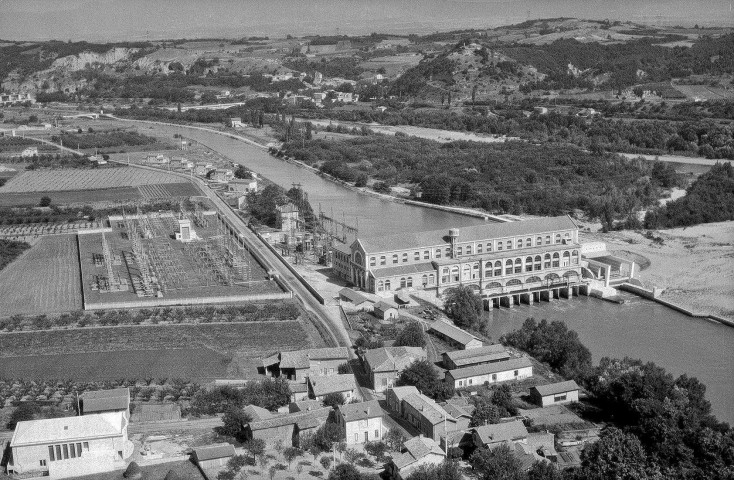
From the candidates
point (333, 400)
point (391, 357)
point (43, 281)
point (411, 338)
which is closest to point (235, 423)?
point (333, 400)

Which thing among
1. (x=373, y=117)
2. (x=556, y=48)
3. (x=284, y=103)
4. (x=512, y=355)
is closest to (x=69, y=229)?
(x=512, y=355)

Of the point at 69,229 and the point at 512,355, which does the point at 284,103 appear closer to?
the point at 69,229

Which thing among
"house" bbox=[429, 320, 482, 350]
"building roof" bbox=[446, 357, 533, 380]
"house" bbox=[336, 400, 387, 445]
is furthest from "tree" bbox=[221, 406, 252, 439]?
"house" bbox=[429, 320, 482, 350]

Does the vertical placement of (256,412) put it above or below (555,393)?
above

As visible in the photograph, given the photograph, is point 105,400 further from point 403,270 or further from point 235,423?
point 403,270

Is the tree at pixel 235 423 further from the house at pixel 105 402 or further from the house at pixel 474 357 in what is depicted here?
the house at pixel 474 357

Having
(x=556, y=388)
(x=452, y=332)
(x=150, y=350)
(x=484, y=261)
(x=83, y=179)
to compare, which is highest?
(x=484, y=261)
